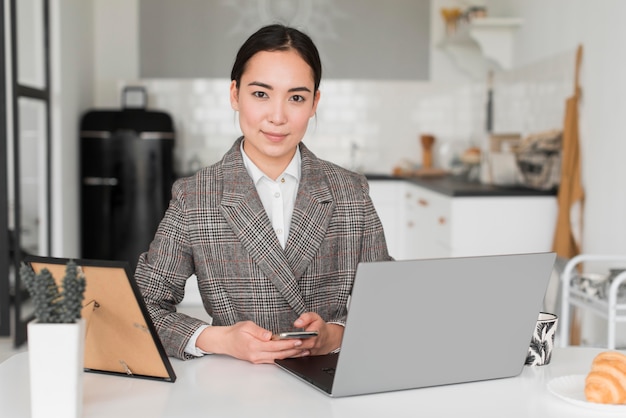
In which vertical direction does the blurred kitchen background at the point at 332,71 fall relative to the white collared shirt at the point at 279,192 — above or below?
above

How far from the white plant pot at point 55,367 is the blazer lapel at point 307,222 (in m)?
0.61

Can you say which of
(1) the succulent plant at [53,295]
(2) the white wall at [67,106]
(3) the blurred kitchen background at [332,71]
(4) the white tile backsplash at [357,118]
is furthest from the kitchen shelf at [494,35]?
(1) the succulent plant at [53,295]

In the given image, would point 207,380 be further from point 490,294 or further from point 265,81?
point 265,81

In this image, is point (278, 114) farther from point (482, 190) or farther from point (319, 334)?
point (482, 190)

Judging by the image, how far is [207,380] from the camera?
1.35 metres

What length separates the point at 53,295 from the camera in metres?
1.09

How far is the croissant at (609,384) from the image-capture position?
122cm

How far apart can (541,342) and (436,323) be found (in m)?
0.28

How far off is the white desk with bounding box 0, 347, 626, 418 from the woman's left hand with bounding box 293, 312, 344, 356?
0.09m

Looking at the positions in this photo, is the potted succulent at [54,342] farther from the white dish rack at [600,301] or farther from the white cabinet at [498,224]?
the white cabinet at [498,224]

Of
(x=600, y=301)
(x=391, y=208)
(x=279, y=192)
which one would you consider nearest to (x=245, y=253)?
(x=279, y=192)

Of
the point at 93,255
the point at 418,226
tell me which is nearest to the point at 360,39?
the point at 418,226

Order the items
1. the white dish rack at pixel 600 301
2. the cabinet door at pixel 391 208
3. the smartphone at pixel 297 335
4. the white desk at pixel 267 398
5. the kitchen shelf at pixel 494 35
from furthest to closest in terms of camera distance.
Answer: the cabinet door at pixel 391 208 < the kitchen shelf at pixel 494 35 < the white dish rack at pixel 600 301 < the smartphone at pixel 297 335 < the white desk at pixel 267 398

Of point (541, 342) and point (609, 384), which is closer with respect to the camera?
point (609, 384)
